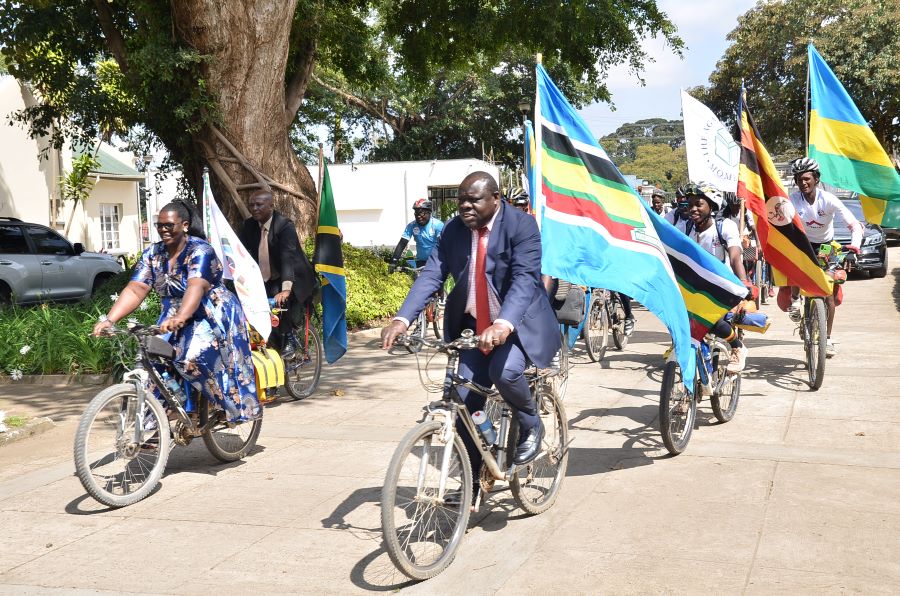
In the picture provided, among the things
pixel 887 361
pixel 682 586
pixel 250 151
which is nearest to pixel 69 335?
pixel 250 151

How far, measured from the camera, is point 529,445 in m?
5.02

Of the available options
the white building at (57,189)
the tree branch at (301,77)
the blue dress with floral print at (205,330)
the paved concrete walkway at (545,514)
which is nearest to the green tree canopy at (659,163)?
the white building at (57,189)

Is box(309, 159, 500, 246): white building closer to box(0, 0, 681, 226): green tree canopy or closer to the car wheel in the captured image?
box(0, 0, 681, 226): green tree canopy

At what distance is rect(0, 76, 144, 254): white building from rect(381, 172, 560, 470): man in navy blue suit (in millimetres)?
22128

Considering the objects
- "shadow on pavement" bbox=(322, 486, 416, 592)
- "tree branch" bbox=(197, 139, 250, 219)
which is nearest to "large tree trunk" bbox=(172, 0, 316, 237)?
"tree branch" bbox=(197, 139, 250, 219)

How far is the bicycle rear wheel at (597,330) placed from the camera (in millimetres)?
10594

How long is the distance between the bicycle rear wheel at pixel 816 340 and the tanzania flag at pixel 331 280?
4.33 meters

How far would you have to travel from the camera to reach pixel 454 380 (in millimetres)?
4664

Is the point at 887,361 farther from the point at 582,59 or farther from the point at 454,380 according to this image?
the point at 582,59

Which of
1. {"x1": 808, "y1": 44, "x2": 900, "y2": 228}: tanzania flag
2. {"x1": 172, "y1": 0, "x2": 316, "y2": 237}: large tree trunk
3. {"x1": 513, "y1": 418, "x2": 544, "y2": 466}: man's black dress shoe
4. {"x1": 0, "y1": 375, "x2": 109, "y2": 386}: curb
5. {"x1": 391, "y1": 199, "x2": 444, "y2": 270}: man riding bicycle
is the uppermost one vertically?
{"x1": 172, "y1": 0, "x2": 316, "y2": 237}: large tree trunk

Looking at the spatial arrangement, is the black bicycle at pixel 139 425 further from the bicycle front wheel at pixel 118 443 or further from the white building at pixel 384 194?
the white building at pixel 384 194

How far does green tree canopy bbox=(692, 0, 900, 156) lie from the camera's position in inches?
1340

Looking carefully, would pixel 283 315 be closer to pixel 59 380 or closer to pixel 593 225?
pixel 59 380

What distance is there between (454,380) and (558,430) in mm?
1130
